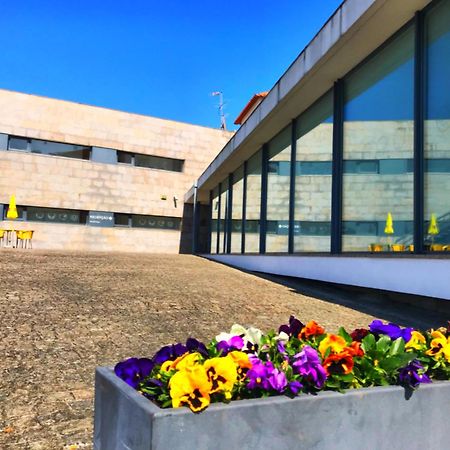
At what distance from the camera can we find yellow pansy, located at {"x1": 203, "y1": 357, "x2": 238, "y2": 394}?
175 centimetres

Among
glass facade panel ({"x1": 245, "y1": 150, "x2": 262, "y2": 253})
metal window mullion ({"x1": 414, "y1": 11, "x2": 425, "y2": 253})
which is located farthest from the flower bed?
glass facade panel ({"x1": 245, "y1": 150, "x2": 262, "y2": 253})

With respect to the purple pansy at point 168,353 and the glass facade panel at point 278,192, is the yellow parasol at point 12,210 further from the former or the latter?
the purple pansy at point 168,353

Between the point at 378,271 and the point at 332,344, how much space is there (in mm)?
5133

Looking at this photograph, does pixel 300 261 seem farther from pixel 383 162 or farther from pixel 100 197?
pixel 100 197

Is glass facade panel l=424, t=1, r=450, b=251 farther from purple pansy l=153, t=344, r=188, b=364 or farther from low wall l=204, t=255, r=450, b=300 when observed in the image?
purple pansy l=153, t=344, r=188, b=364

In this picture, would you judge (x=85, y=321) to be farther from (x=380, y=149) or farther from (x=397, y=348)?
(x=380, y=149)

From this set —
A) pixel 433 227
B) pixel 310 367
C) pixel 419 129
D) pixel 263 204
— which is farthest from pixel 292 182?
pixel 310 367

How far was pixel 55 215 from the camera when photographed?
79.8 feet

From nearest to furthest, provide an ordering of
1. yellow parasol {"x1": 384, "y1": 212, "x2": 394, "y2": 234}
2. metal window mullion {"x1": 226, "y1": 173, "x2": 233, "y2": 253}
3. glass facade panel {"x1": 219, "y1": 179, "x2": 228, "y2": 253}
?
yellow parasol {"x1": 384, "y1": 212, "x2": 394, "y2": 234} < metal window mullion {"x1": 226, "y1": 173, "x2": 233, "y2": 253} < glass facade panel {"x1": 219, "y1": 179, "x2": 228, "y2": 253}

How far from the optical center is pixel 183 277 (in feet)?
29.2

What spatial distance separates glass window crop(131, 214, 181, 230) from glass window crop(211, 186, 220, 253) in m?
5.71

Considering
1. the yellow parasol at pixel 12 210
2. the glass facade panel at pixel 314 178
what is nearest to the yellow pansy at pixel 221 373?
the glass facade panel at pixel 314 178

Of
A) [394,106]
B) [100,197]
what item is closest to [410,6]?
[394,106]

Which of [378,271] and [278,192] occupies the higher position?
[278,192]
